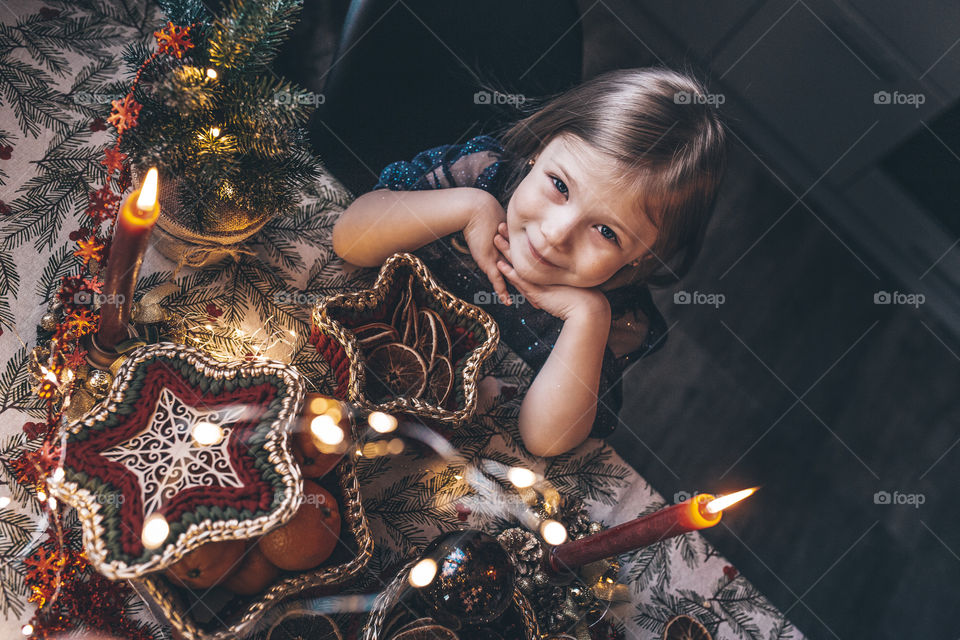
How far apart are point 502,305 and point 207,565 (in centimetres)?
56

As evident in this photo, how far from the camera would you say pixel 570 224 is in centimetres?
84

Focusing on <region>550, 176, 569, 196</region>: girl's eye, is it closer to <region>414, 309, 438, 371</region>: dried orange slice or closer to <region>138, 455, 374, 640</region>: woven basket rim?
<region>414, 309, 438, 371</region>: dried orange slice

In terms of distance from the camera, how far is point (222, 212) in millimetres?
905

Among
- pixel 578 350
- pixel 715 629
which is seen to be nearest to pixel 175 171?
pixel 578 350

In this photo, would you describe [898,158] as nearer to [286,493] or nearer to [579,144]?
[579,144]

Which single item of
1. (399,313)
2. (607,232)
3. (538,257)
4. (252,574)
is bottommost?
(252,574)

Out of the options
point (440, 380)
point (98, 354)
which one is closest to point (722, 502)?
point (440, 380)

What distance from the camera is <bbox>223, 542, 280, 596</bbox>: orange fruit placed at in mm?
724

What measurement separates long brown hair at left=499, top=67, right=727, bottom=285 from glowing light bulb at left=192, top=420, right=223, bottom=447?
60 centimetres

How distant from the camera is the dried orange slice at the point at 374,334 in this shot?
2.89 ft

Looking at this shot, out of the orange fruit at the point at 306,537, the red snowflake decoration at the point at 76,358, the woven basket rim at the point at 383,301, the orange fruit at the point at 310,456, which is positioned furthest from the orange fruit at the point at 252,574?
the red snowflake decoration at the point at 76,358

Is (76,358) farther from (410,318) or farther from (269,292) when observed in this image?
(410,318)

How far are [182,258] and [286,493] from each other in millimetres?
509

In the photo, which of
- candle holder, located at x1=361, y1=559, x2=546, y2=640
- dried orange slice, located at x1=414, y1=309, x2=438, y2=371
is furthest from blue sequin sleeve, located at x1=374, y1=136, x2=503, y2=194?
candle holder, located at x1=361, y1=559, x2=546, y2=640
